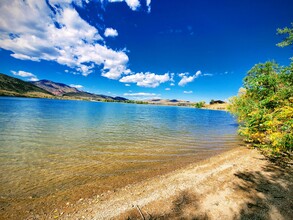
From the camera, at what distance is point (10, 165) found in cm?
1022

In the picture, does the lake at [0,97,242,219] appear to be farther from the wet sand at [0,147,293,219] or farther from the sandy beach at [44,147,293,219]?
the sandy beach at [44,147,293,219]

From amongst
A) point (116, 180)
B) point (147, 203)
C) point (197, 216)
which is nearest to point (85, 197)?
point (116, 180)

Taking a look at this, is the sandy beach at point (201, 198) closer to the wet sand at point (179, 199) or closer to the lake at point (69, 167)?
the wet sand at point (179, 199)

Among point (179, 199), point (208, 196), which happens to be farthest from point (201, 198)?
point (179, 199)

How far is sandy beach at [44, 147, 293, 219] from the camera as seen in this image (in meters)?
5.45

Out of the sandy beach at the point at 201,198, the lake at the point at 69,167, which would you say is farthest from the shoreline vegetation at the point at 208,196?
the lake at the point at 69,167

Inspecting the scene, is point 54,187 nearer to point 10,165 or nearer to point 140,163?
point 10,165

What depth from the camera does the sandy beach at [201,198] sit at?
545 cm

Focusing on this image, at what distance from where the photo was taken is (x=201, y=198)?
637 centimetres

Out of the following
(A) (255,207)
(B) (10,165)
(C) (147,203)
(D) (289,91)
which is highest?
(D) (289,91)

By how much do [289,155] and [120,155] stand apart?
13402 mm

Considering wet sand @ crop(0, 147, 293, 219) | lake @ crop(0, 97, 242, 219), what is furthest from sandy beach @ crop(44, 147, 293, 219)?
lake @ crop(0, 97, 242, 219)

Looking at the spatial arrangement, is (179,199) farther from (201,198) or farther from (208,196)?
(208,196)

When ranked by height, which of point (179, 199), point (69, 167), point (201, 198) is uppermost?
point (201, 198)
